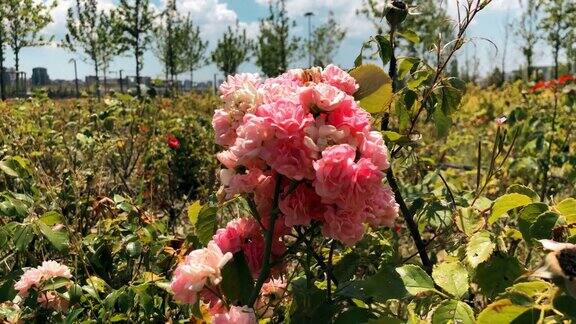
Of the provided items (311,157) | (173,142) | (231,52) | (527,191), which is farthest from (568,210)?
(231,52)

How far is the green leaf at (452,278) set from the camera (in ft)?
3.26

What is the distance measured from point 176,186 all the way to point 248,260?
3.79 meters

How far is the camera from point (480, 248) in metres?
1.07

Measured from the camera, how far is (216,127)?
3.84 ft

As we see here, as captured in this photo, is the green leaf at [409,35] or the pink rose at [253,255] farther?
the green leaf at [409,35]

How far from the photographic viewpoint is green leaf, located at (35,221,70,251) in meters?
1.52

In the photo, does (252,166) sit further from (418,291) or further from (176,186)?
(176,186)

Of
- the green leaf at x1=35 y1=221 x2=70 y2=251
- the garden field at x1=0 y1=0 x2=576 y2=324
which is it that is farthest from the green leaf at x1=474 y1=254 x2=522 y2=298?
the green leaf at x1=35 y1=221 x2=70 y2=251

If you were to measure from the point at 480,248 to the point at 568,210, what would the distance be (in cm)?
16

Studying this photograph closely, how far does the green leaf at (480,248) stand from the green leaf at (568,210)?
0.13 metres

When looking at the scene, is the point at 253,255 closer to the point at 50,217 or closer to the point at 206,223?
the point at 206,223

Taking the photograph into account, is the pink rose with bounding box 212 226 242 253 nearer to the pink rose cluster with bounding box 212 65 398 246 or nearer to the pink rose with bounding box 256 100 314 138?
the pink rose cluster with bounding box 212 65 398 246

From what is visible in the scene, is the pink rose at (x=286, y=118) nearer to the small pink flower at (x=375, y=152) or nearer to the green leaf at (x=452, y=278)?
the small pink flower at (x=375, y=152)

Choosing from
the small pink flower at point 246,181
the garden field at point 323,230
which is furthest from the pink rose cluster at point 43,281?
the small pink flower at point 246,181
